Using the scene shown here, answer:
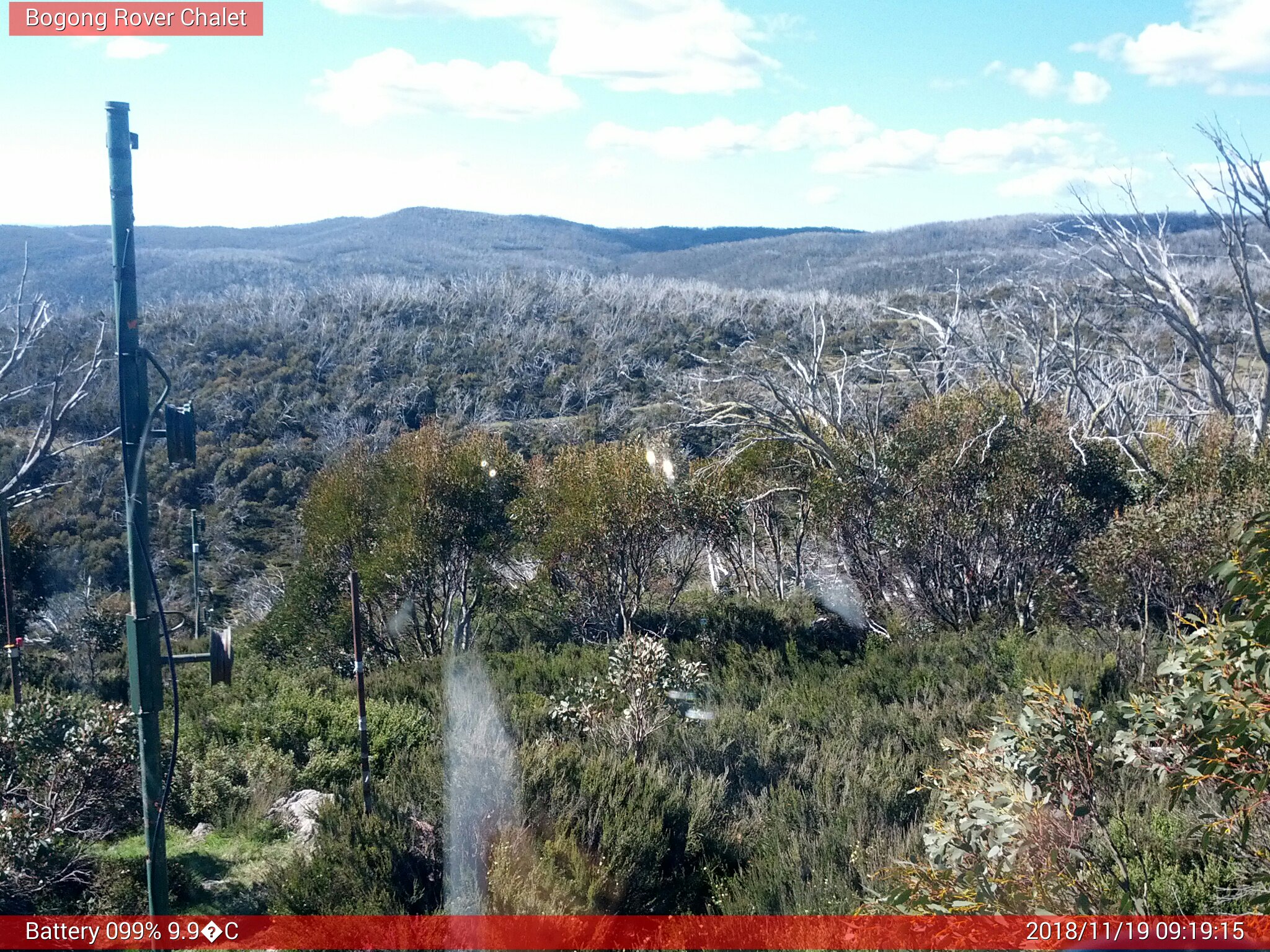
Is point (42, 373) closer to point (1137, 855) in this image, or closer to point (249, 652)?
point (249, 652)

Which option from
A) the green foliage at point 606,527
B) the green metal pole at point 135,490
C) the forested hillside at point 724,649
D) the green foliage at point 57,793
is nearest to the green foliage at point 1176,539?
the forested hillside at point 724,649

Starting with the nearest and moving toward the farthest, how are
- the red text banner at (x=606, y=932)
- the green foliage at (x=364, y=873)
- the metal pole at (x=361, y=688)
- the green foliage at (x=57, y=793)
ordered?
the red text banner at (x=606, y=932), the green foliage at (x=364, y=873), the green foliage at (x=57, y=793), the metal pole at (x=361, y=688)

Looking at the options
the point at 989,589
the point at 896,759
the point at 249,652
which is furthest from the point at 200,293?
the point at 896,759

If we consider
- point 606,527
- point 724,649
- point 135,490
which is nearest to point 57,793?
point 135,490

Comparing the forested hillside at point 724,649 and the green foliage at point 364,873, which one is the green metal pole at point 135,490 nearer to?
the green foliage at point 364,873

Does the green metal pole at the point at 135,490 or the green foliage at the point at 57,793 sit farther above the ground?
the green metal pole at the point at 135,490

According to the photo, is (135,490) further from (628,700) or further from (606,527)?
(606,527)

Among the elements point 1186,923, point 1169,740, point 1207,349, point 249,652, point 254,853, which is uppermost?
point 1207,349
